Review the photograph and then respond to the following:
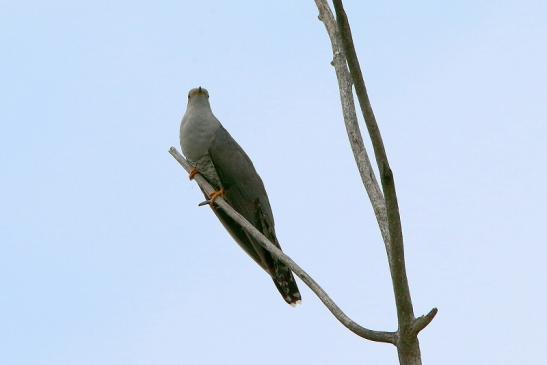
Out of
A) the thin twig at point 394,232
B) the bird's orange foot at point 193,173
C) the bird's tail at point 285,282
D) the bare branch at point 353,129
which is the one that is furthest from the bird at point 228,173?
the thin twig at point 394,232

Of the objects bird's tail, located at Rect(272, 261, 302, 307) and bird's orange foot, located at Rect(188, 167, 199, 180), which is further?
bird's orange foot, located at Rect(188, 167, 199, 180)

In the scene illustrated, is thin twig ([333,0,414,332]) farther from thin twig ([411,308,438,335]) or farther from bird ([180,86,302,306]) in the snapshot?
bird ([180,86,302,306])

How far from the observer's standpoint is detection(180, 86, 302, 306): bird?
7.36m

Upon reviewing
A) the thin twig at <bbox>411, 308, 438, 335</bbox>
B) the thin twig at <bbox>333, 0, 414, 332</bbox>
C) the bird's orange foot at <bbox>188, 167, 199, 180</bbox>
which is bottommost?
the thin twig at <bbox>411, 308, 438, 335</bbox>

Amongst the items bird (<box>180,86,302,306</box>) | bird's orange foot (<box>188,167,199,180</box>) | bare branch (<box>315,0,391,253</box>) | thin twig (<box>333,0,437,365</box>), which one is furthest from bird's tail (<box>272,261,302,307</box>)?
thin twig (<box>333,0,437,365</box>)

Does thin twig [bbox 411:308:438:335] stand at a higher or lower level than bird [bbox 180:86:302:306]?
lower

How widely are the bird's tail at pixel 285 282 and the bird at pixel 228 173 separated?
0.21 meters

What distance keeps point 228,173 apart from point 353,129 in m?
2.81

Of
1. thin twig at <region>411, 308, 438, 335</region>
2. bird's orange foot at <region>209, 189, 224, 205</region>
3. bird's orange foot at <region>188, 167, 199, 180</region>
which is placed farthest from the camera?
bird's orange foot at <region>188, 167, 199, 180</region>

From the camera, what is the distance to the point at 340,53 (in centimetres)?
527

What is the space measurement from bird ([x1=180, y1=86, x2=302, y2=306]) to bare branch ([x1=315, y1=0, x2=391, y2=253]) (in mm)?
2136

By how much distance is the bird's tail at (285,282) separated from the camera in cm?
699

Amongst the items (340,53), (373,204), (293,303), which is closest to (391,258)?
(373,204)

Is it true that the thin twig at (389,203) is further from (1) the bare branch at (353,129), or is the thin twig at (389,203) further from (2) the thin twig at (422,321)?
(1) the bare branch at (353,129)
